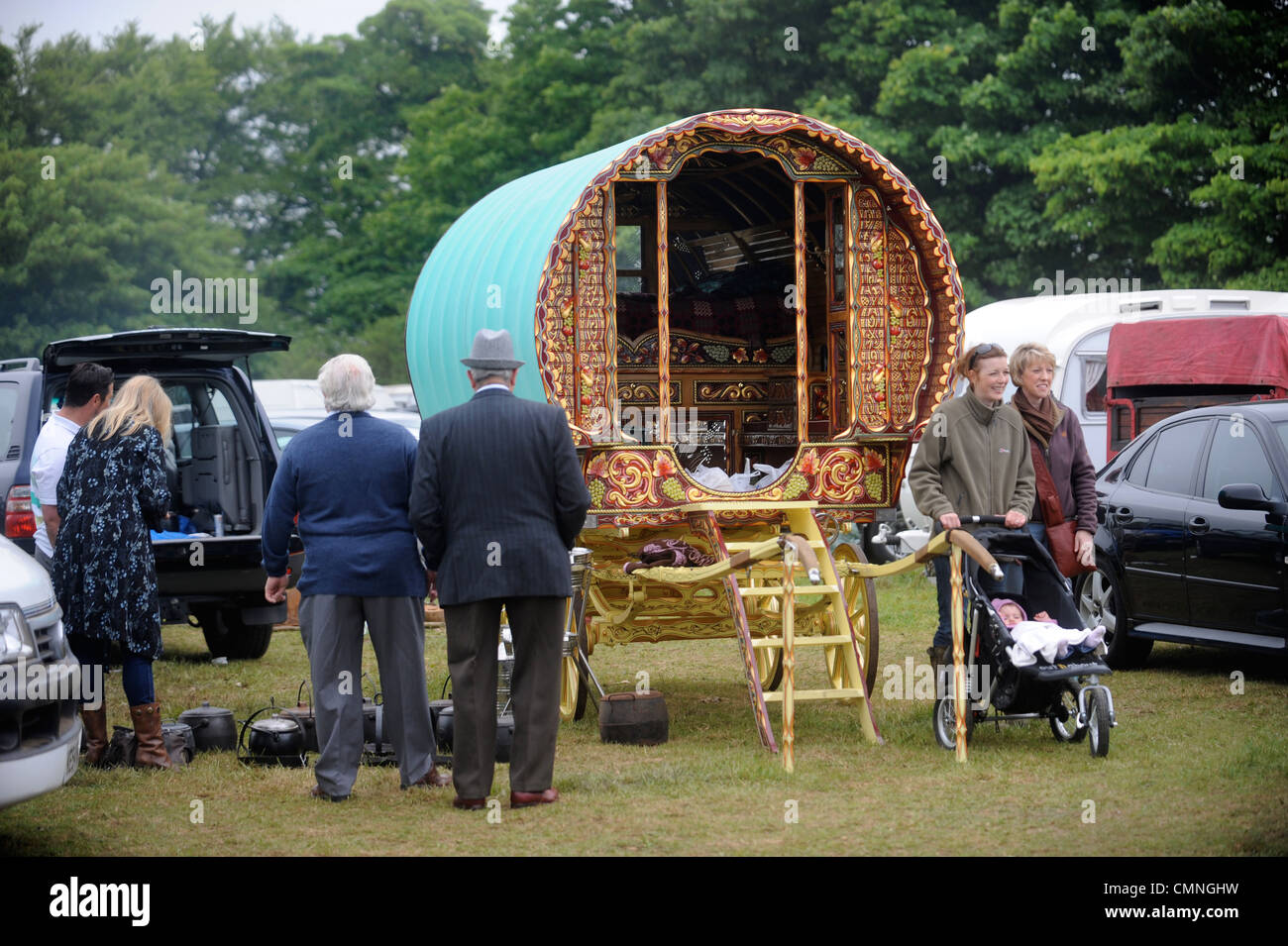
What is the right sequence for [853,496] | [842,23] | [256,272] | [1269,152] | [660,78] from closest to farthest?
[853,496] < [1269,152] < [842,23] < [660,78] < [256,272]

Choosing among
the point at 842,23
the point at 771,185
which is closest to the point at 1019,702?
the point at 771,185

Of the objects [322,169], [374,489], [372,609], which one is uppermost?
[322,169]

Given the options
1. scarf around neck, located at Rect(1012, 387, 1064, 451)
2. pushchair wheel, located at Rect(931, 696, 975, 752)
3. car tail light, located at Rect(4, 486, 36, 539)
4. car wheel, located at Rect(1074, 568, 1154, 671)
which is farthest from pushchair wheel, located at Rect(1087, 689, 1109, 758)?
car tail light, located at Rect(4, 486, 36, 539)

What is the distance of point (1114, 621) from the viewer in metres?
10.8

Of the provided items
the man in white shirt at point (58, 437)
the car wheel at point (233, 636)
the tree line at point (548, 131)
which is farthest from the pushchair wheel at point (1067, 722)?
the tree line at point (548, 131)

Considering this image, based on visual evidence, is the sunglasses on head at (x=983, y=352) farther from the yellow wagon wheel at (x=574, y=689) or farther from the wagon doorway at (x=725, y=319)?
the yellow wagon wheel at (x=574, y=689)

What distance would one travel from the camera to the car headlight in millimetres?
5668

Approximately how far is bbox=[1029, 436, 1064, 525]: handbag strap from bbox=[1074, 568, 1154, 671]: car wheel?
7.24 ft

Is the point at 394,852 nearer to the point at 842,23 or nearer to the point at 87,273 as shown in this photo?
the point at 842,23

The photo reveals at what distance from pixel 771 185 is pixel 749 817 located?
18.3 ft

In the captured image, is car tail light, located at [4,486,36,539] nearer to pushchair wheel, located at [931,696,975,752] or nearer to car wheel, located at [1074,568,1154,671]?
pushchair wheel, located at [931,696,975,752]

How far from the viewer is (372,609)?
7094 mm

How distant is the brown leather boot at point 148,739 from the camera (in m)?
7.74

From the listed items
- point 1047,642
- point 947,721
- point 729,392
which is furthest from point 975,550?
point 729,392
